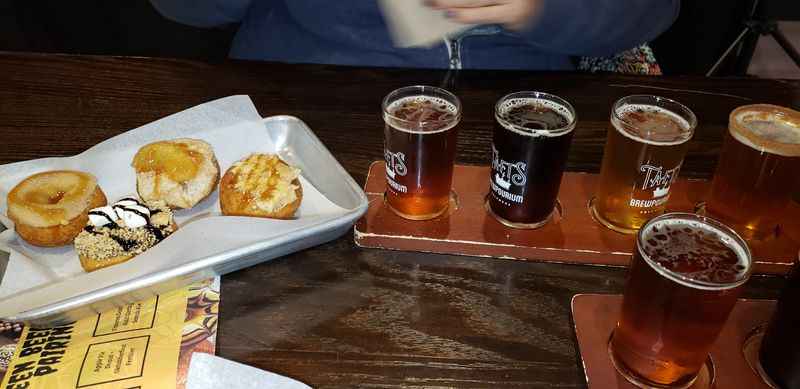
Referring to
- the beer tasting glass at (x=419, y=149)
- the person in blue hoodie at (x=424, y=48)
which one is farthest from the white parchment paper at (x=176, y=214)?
the person in blue hoodie at (x=424, y=48)

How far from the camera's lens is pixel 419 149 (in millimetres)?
1093

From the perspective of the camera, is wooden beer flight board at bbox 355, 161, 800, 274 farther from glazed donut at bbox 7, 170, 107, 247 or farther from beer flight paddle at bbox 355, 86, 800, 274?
glazed donut at bbox 7, 170, 107, 247

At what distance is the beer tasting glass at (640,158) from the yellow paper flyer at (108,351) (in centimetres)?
75

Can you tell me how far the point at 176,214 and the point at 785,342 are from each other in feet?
3.31

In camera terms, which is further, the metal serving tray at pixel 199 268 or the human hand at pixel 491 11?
the human hand at pixel 491 11

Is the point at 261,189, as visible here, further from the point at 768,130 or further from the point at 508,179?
the point at 768,130

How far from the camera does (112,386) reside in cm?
86

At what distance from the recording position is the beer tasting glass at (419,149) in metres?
1.09

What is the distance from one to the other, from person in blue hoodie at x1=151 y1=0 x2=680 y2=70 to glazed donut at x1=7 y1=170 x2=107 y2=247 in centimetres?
71

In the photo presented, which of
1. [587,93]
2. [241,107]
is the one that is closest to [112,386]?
[241,107]

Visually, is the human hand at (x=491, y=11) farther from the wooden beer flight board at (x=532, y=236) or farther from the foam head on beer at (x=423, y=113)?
the wooden beer flight board at (x=532, y=236)

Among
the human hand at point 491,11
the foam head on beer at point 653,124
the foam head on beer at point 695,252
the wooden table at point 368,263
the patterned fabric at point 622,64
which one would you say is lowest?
the patterned fabric at point 622,64

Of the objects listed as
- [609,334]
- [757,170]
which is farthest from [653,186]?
[609,334]

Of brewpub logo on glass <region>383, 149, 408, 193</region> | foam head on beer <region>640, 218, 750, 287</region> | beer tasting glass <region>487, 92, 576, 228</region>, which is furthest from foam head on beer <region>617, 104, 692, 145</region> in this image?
brewpub logo on glass <region>383, 149, 408, 193</region>
